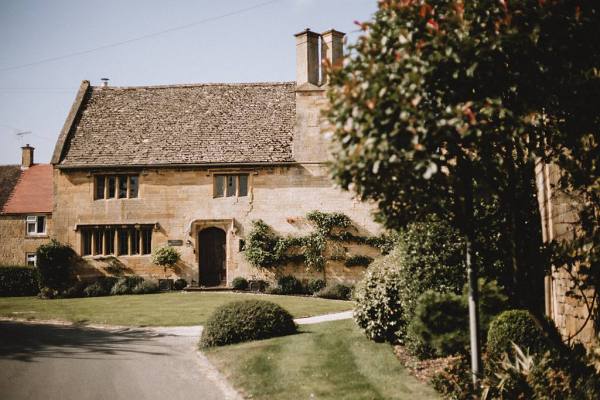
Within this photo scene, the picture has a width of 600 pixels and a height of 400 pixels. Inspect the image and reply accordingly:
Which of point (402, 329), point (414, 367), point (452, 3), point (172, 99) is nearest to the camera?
point (452, 3)

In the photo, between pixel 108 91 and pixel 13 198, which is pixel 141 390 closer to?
pixel 108 91

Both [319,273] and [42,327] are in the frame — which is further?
[319,273]

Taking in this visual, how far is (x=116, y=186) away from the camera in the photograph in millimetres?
25203

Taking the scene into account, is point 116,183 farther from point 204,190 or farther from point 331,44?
point 331,44

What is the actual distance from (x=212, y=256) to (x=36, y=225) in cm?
1494

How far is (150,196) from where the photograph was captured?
24.9m

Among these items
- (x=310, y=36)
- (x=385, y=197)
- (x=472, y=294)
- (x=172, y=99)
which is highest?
(x=310, y=36)

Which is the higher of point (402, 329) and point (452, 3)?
point (452, 3)

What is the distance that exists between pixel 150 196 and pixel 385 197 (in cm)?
2103

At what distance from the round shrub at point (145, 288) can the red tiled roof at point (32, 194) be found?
13.0m

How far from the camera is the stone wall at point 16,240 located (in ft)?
106

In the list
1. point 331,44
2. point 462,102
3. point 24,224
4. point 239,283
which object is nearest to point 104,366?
point 462,102

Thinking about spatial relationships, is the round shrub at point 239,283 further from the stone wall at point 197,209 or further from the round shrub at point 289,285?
the round shrub at point 289,285

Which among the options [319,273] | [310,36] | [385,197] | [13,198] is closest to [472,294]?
[385,197]
